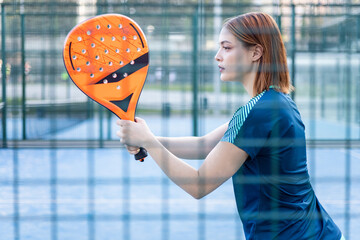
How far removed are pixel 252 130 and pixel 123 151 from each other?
4546mm

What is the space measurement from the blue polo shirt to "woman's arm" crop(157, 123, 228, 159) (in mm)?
124

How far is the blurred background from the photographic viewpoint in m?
2.37

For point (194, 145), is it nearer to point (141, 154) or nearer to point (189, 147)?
point (189, 147)

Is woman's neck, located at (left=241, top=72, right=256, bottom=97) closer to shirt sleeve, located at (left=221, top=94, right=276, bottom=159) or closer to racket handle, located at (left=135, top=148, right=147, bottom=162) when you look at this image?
shirt sleeve, located at (left=221, top=94, right=276, bottom=159)

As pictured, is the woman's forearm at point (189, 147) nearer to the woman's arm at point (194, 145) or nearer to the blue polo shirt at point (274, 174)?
the woman's arm at point (194, 145)

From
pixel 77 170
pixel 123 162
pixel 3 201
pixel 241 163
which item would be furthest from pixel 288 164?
pixel 123 162

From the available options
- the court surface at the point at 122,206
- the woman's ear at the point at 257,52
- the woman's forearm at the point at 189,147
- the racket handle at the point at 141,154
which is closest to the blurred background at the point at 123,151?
the court surface at the point at 122,206

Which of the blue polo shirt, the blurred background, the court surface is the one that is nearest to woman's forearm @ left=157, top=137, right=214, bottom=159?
the blue polo shirt

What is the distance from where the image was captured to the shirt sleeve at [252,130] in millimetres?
808

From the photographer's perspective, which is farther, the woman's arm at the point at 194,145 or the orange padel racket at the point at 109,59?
the woman's arm at the point at 194,145

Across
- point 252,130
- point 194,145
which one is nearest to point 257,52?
point 252,130

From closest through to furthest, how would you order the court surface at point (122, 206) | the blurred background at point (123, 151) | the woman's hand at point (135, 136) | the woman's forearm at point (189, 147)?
the woman's hand at point (135, 136) → the woman's forearm at point (189, 147) → the court surface at point (122, 206) → the blurred background at point (123, 151)

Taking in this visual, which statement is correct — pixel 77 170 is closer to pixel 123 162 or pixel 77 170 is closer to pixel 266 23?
pixel 123 162

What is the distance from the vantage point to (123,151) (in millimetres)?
5289
